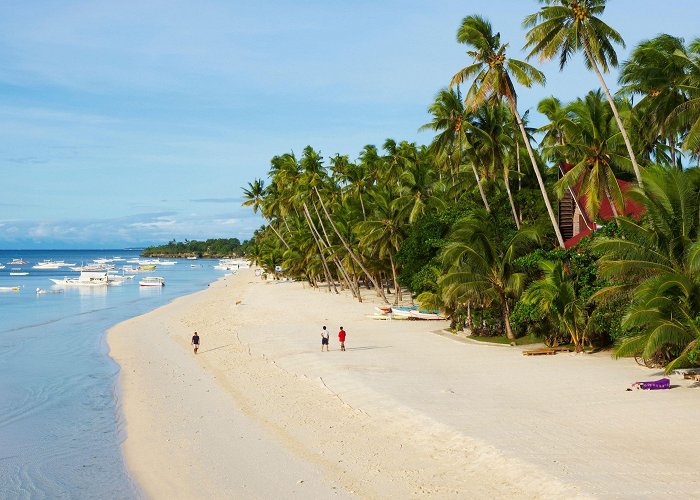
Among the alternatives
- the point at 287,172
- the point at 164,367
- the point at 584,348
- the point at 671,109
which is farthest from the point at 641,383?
the point at 287,172

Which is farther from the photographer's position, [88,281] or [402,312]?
Answer: [88,281]

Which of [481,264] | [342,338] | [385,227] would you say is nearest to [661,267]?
[481,264]

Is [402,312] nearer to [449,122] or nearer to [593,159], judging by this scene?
[449,122]

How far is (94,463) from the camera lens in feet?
46.7

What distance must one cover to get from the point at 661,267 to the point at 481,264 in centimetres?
916

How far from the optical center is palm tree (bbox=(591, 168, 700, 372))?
16.2 m

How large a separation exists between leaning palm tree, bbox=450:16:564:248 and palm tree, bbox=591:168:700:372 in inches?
271

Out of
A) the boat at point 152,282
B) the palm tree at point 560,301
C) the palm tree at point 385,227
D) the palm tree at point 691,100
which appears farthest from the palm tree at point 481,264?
the boat at point 152,282

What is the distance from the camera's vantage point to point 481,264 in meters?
25.8

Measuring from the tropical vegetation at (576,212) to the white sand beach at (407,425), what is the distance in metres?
1.74

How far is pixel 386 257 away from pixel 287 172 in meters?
12.8

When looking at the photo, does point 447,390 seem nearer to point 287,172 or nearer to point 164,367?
point 164,367

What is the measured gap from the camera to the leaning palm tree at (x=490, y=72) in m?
25.2

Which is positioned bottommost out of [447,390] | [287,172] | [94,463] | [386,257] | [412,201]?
[94,463]
